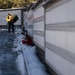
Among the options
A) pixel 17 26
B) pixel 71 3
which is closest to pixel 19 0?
pixel 17 26

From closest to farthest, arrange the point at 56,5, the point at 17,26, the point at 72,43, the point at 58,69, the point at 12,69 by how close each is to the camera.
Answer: the point at 72,43 < the point at 58,69 < the point at 56,5 < the point at 12,69 < the point at 17,26

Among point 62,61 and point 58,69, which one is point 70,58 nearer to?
point 62,61

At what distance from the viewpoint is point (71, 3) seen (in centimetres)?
559

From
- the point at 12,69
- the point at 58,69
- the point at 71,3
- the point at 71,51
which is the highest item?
the point at 71,3

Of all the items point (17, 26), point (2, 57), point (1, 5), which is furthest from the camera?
point (1, 5)

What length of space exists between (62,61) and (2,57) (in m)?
7.26

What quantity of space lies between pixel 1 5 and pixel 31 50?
124 feet

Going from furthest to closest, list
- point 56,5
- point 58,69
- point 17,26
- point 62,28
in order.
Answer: point 17,26
point 56,5
point 58,69
point 62,28

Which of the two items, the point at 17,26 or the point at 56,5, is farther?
the point at 17,26

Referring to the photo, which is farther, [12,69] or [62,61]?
[12,69]

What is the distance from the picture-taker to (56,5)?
7.29 metres

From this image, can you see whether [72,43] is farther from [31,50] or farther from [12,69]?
[31,50]

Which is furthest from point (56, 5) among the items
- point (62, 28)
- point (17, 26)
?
point (17, 26)

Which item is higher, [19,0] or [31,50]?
[19,0]
